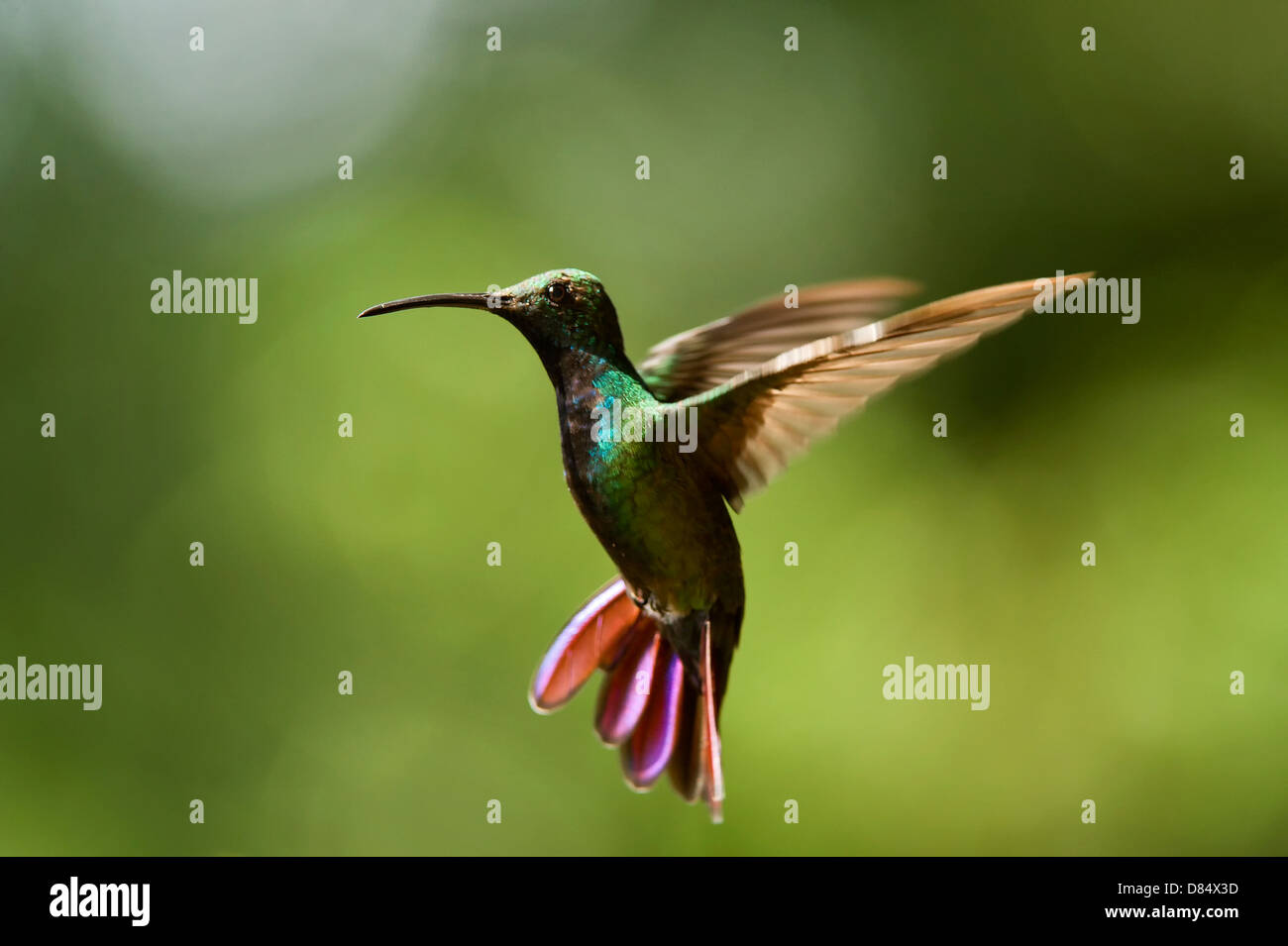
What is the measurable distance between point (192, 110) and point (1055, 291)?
16.2 ft

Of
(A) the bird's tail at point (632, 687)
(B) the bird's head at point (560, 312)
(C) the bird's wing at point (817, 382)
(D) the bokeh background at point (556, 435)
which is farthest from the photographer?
(D) the bokeh background at point (556, 435)

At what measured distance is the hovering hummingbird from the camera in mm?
924

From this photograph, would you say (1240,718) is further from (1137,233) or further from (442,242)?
(442,242)

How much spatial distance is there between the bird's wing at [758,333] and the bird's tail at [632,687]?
12.4 inches

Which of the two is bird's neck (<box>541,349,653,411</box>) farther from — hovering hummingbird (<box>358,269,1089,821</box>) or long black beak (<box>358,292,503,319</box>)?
long black beak (<box>358,292,503,319</box>)

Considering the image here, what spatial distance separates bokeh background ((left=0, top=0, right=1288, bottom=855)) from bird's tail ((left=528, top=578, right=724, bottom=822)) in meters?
2.67

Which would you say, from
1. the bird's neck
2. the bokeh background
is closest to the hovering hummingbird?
the bird's neck

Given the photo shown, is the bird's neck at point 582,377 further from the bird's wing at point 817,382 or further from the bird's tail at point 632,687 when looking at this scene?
the bird's tail at point 632,687

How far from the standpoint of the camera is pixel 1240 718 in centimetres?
399

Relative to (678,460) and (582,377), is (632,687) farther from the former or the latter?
(582,377)

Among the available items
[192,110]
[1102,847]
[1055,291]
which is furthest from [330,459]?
[1055,291]

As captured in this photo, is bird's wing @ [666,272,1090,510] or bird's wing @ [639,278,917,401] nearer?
bird's wing @ [666,272,1090,510]

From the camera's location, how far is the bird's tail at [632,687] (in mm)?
1394

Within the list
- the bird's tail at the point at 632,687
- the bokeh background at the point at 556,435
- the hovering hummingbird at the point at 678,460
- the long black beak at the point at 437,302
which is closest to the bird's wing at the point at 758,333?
the hovering hummingbird at the point at 678,460
